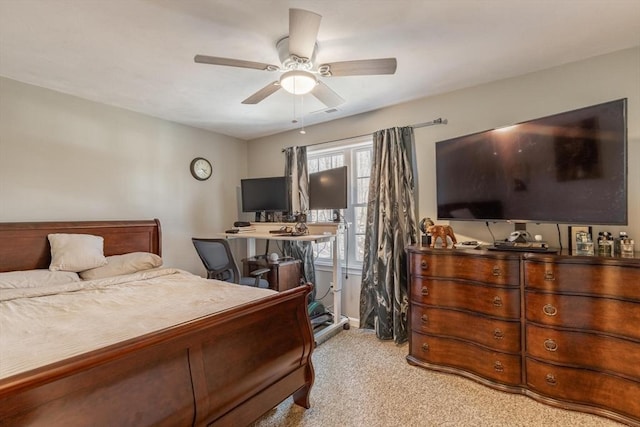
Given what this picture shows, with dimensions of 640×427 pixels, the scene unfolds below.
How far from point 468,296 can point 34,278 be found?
3.41 meters

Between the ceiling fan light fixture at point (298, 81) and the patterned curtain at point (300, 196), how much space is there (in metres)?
1.83

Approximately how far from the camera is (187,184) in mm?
3967

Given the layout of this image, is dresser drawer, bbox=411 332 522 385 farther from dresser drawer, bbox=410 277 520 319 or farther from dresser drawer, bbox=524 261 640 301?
dresser drawer, bbox=524 261 640 301

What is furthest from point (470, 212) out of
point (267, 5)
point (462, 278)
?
point (267, 5)

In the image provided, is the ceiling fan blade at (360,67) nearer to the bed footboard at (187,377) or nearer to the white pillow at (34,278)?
the bed footboard at (187,377)

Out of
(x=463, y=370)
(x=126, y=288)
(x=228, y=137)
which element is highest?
(x=228, y=137)

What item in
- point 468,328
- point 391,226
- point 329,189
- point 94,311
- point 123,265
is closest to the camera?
point 94,311

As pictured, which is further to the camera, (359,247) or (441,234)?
(359,247)

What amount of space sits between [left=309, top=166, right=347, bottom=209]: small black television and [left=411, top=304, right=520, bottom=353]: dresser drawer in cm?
139

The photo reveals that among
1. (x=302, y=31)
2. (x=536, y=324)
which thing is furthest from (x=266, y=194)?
(x=536, y=324)

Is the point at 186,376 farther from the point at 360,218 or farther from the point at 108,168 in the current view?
the point at 108,168

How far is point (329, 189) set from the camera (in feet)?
11.5

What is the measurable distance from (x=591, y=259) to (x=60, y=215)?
4.33m

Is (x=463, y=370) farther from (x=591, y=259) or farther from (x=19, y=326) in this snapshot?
(x=19, y=326)
